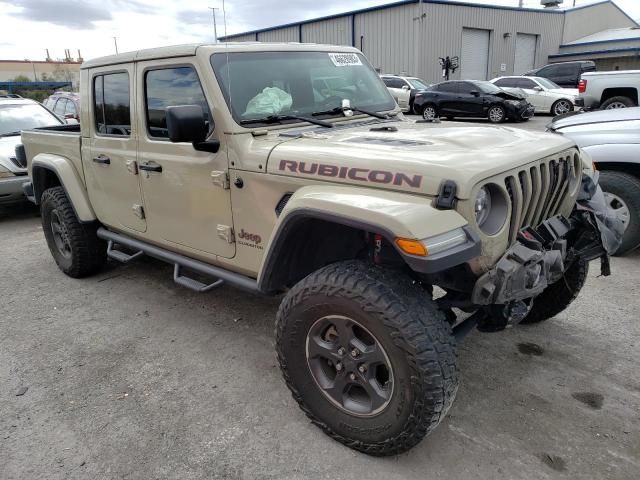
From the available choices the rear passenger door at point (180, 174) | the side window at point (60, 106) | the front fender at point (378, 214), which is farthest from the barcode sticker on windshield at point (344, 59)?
the side window at point (60, 106)

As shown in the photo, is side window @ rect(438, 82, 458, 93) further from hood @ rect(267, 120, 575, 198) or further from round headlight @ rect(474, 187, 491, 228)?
round headlight @ rect(474, 187, 491, 228)

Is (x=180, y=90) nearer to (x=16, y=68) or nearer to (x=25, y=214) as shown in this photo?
(x=25, y=214)

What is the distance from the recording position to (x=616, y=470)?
2.35 meters

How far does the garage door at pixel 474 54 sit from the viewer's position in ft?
95.4

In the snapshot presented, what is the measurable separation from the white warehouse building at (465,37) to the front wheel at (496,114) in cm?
1265

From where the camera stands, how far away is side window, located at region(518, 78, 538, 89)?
61.1 ft

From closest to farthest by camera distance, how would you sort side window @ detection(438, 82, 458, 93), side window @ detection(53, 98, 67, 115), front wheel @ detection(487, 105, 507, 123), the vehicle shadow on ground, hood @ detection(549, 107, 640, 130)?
hood @ detection(549, 107, 640, 130)
the vehicle shadow on ground
side window @ detection(53, 98, 67, 115)
front wheel @ detection(487, 105, 507, 123)
side window @ detection(438, 82, 458, 93)

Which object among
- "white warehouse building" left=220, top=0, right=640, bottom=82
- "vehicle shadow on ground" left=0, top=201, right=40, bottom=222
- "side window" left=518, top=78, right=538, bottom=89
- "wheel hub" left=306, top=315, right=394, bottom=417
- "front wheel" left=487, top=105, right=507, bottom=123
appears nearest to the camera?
"wheel hub" left=306, top=315, right=394, bottom=417

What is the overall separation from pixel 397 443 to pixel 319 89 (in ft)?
7.52

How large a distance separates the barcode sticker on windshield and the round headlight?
181 centimetres

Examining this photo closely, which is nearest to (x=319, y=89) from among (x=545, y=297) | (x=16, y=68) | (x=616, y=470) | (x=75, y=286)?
(x=545, y=297)

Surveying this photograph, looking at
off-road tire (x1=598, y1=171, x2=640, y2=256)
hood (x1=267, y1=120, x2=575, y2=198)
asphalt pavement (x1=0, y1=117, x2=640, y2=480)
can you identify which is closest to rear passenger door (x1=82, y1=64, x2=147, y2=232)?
asphalt pavement (x1=0, y1=117, x2=640, y2=480)

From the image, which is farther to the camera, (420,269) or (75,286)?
(75,286)

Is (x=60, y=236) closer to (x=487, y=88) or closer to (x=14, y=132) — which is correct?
(x=14, y=132)
